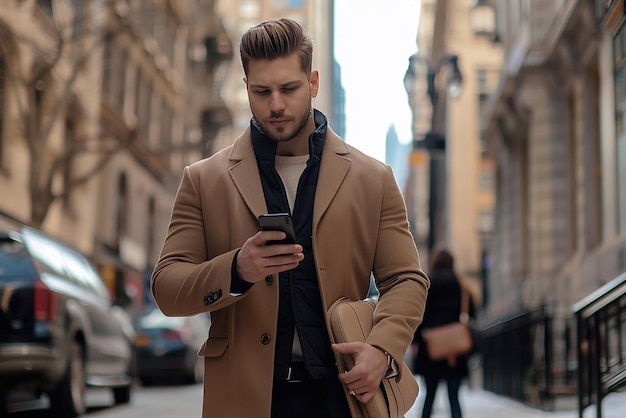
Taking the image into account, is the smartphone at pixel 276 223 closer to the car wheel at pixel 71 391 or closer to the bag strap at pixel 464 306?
the bag strap at pixel 464 306

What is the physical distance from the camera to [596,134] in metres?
21.4

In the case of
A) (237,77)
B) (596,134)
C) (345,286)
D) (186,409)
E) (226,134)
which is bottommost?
(186,409)

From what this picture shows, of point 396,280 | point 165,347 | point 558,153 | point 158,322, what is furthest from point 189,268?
point 558,153

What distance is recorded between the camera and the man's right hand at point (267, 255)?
8.79 ft

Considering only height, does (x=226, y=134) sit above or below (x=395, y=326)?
above

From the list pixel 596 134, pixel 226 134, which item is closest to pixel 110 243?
pixel 596 134

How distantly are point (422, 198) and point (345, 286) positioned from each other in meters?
101

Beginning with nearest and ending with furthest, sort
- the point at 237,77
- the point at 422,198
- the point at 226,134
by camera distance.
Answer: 1. the point at 226,134
2. the point at 422,198
3. the point at 237,77

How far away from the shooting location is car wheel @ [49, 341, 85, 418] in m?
11.2

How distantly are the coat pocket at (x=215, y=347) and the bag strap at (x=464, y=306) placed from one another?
8206 mm

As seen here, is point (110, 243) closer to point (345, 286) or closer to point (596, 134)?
point (596, 134)

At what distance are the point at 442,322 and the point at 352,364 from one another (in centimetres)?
816

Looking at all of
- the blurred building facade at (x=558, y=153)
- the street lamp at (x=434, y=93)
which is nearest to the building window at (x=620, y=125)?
the blurred building facade at (x=558, y=153)

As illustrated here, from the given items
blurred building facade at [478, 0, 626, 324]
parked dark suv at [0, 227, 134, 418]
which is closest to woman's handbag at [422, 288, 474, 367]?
parked dark suv at [0, 227, 134, 418]
